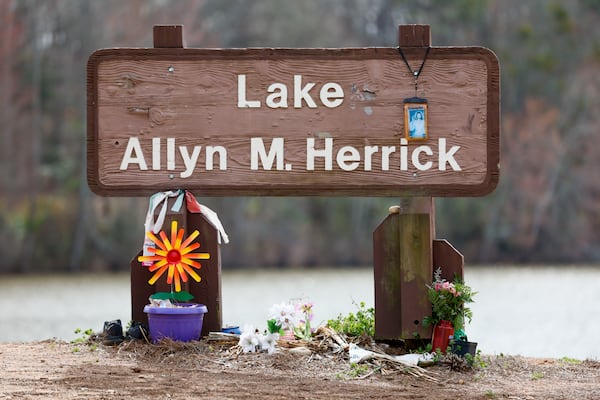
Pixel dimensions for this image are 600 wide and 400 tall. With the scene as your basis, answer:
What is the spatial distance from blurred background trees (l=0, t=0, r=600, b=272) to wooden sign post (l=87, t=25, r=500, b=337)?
20.8 meters

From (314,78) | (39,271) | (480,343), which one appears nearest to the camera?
(314,78)

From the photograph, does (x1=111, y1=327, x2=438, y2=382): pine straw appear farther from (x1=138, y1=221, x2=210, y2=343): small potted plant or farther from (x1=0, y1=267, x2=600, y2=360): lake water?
(x1=0, y1=267, x2=600, y2=360): lake water

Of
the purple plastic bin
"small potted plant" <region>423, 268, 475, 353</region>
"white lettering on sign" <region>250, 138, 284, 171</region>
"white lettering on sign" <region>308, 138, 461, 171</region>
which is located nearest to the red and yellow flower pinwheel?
the purple plastic bin

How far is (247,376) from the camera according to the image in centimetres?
687

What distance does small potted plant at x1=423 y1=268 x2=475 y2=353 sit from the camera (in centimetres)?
775

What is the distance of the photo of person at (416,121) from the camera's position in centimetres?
802

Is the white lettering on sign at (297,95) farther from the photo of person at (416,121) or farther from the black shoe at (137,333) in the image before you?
the black shoe at (137,333)

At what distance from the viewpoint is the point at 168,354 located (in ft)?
24.8

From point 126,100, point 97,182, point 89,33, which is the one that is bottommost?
point 97,182

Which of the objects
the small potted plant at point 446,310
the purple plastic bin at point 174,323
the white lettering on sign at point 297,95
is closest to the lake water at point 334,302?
the small potted plant at point 446,310

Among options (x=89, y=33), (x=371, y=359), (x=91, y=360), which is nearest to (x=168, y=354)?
(x=91, y=360)

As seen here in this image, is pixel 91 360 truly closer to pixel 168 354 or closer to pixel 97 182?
pixel 168 354

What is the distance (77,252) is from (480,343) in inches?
729

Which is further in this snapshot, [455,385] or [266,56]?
[266,56]
